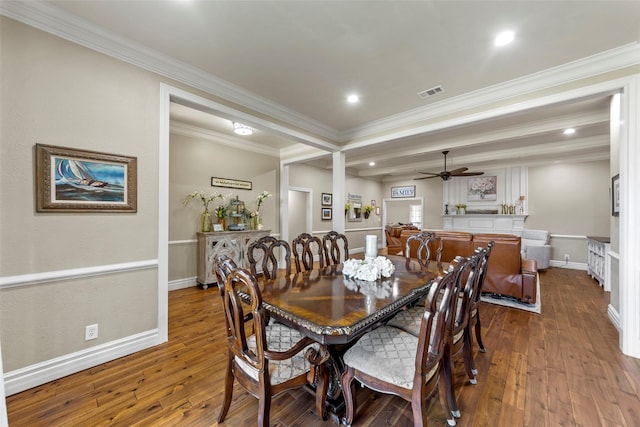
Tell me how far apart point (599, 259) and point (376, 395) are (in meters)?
5.49

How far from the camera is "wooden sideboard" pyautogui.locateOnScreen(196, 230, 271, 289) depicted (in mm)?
4332

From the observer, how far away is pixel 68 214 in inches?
82.3

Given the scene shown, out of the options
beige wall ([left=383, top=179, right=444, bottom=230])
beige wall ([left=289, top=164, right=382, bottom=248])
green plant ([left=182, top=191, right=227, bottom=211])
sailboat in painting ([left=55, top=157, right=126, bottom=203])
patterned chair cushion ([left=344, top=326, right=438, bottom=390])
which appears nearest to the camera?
patterned chair cushion ([left=344, top=326, right=438, bottom=390])

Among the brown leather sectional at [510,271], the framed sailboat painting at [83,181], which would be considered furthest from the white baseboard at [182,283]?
the brown leather sectional at [510,271]

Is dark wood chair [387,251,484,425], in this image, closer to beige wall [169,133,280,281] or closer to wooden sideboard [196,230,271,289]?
wooden sideboard [196,230,271,289]

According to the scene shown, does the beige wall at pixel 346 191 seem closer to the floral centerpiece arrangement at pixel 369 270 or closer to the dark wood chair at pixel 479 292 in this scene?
the floral centerpiece arrangement at pixel 369 270

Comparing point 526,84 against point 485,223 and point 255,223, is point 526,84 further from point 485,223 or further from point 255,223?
point 485,223

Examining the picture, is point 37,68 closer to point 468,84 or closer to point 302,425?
point 302,425

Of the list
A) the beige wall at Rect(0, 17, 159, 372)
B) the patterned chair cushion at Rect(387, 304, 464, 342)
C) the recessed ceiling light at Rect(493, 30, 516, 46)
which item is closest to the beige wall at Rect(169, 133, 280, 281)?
the beige wall at Rect(0, 17, 159, 372)

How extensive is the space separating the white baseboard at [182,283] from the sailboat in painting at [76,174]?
2.57 meters

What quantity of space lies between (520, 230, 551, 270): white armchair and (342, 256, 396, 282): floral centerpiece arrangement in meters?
4.69

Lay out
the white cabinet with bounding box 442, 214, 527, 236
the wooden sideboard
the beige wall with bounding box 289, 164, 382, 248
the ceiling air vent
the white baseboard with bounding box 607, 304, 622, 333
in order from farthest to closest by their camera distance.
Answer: the white cabinet with bounding box 442, 214, 527, 236, the beige wall with bounding box 289, 164, 382, 248, the wooden sideboard, the ceiling air vent, the white baseboard with bounding box 607, 304, 622, 333

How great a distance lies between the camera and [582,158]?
5.85 metres

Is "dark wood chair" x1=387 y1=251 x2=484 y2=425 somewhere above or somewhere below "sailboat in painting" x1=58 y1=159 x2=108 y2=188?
below
